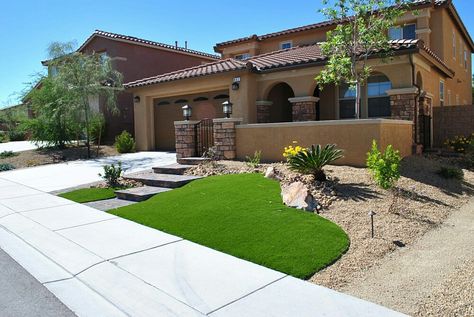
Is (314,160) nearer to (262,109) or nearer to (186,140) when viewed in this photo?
(186,140)

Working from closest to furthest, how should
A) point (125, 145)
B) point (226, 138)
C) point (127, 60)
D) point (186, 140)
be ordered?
point (226, 138) < point (186, 140) < point (125, 145) < point (127, 60)

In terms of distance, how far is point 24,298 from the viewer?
4703 mm

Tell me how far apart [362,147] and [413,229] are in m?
4.26

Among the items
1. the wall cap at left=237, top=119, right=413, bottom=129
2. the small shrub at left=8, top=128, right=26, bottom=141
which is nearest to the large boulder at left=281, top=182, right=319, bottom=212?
the wall cap at left=237, top=119, right=413, bottom=129

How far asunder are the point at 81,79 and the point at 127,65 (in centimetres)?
587

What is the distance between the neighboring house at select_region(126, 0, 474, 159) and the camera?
44.0 ft

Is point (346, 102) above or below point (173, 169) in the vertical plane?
above

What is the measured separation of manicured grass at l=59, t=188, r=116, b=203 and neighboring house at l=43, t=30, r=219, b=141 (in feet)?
39.9

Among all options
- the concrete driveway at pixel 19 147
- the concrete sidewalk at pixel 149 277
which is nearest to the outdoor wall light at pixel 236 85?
the concrete sidewalk at pixel 149 277

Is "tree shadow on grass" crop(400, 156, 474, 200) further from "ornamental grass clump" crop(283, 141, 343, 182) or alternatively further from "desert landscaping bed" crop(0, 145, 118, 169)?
"desert landscaping bed" crop(0, 145, 118, 169)

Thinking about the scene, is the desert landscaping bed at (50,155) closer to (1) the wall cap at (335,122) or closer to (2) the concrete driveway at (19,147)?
(2) the concrete driveway at (19,147)

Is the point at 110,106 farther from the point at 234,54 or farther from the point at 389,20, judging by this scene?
the point at 389,20

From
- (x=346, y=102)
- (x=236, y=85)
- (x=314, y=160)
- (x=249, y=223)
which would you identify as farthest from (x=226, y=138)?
(x=249, y=223)

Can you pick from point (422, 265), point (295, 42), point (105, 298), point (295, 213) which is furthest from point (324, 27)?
point (105, 298)
